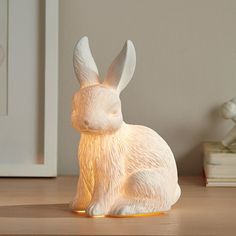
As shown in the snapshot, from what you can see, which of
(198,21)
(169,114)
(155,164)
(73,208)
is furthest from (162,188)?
(198,21)

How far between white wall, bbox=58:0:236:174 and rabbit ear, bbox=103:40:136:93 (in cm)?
42

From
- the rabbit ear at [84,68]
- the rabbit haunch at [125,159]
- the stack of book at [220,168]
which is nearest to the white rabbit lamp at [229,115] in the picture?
the stack of book at [220,168]

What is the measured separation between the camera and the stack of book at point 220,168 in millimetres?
1343

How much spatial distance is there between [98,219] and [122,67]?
25cm

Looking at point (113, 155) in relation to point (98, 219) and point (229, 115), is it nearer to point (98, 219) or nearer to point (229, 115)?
point (98, 219)

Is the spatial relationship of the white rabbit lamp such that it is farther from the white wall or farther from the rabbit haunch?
the rabbit haunch

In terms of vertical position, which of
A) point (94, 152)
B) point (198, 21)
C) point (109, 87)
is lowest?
point (94, 152)

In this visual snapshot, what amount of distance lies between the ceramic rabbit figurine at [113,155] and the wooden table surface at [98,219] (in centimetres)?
3

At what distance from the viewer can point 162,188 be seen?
108 cm

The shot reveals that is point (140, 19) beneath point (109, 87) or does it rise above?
above

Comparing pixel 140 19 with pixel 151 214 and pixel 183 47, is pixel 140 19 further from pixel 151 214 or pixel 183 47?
pixel 151 214

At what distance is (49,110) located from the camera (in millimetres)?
1443

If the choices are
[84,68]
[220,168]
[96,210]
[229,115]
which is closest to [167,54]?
[229,115]

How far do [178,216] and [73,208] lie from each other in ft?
0.60
